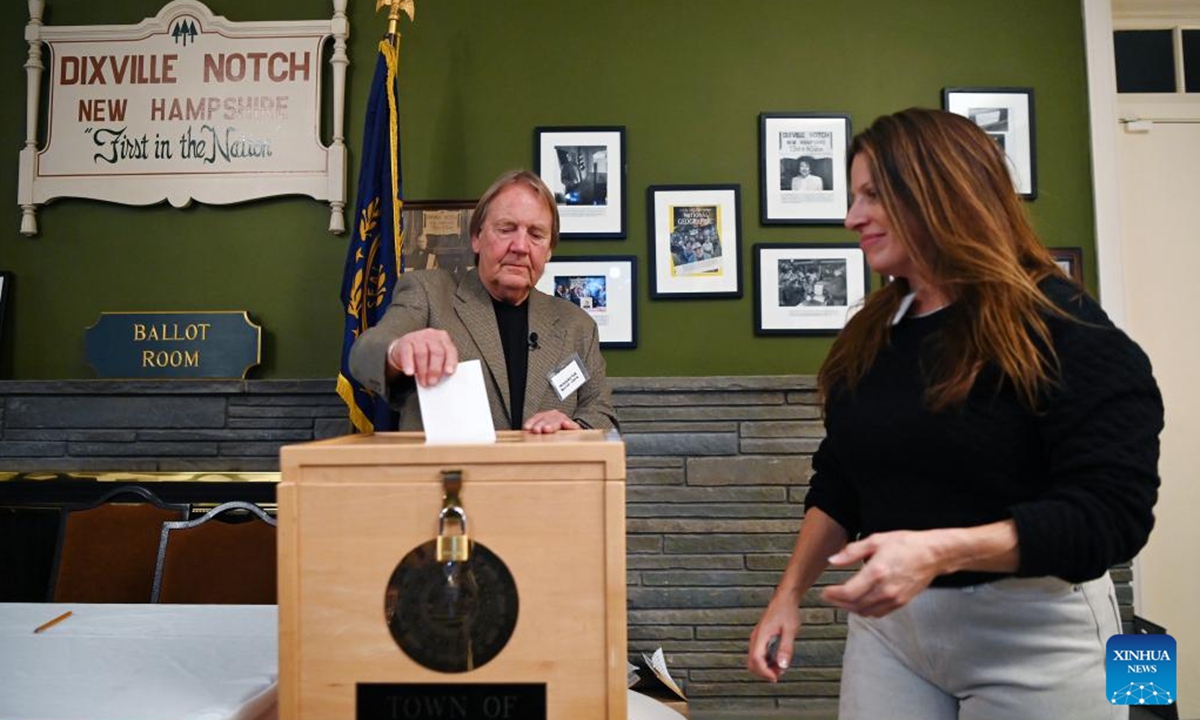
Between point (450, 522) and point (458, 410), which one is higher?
point (458, 410)

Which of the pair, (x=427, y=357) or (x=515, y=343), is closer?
(x=427, y=357)

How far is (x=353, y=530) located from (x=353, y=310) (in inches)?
67.5

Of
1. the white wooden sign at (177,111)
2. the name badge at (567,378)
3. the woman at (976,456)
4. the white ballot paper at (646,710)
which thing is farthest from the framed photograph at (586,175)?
the woman at (976,456)

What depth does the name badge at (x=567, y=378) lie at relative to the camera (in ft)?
5.04

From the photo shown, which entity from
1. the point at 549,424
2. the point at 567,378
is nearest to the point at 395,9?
the point at 567,378

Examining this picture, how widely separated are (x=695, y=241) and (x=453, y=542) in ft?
6.80

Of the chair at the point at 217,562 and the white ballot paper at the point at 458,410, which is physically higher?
the white ballot paper at the point at 458,410

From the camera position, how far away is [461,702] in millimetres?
713

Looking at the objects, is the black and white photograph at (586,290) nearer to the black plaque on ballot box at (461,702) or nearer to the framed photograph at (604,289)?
the framed photograph at (604,289)

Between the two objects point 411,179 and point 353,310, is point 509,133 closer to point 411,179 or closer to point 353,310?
point 411,179

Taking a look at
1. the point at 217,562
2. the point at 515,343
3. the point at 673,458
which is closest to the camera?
the point at 515,343

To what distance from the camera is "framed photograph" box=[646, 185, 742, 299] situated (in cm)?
265

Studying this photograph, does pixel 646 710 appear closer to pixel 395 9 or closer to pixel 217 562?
pixel 217 562

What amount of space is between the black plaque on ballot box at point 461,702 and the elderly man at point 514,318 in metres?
0.73
